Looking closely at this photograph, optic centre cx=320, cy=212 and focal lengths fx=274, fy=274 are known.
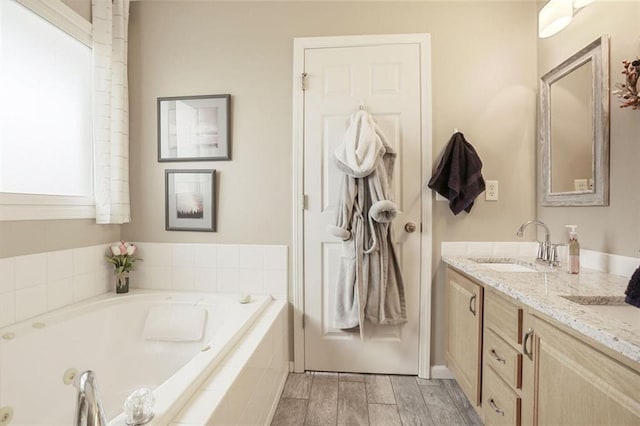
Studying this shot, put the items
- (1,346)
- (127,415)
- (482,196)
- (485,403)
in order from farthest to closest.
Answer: (482,196), (485,403), (1,346), (127,415)

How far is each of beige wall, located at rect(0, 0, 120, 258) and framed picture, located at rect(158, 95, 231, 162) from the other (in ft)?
2.00

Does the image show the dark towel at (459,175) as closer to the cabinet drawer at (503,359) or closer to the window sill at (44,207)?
the cabinet drawer at (503,359)

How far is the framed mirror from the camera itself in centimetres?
130

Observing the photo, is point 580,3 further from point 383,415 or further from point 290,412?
point 290,412

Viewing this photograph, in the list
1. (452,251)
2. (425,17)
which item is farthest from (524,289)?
(425,17)

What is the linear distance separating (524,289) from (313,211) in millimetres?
1196

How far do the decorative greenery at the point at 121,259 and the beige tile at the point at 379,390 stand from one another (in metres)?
1.75

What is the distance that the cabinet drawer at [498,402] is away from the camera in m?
1.07

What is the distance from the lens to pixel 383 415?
1497 mm

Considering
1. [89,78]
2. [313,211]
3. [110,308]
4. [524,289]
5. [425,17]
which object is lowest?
[110,308]

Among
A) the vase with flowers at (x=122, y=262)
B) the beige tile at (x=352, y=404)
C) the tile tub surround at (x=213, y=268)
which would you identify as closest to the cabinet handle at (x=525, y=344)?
the beige tile at (x=352, y=404)

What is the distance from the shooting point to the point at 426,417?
1487 millimetres

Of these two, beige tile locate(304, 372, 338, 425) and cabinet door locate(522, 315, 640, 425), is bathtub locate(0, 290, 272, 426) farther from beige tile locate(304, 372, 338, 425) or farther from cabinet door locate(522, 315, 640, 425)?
cabinet door locate(522, 315, 640, 425)

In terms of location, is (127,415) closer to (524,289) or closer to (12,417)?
(12,417)
